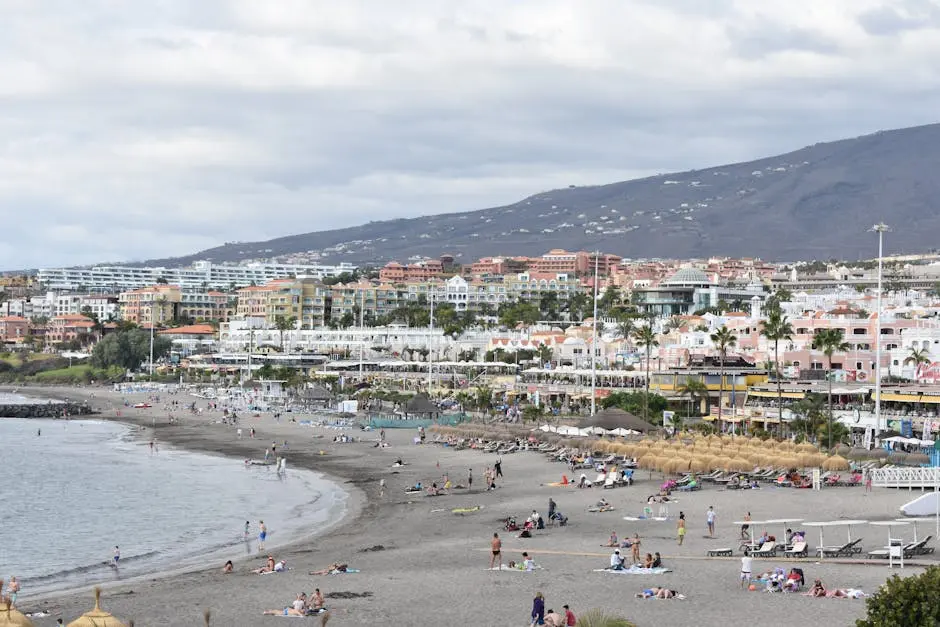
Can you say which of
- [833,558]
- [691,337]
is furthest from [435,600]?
[691,337]

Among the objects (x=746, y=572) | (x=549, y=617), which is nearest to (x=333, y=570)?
(x=549, y=617)

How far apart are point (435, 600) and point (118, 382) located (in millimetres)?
130635

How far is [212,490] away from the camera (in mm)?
51562

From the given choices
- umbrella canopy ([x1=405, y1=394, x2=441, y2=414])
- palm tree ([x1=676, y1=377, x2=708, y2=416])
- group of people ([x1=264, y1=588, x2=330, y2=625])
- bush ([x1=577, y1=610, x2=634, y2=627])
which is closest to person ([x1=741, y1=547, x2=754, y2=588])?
bush ([x1=577, y1=610, x2=634, y2=627])

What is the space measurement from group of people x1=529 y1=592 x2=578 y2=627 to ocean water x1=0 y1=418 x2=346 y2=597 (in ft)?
43.9

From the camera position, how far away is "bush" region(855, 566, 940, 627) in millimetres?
17547

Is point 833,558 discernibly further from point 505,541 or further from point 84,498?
point 84,498

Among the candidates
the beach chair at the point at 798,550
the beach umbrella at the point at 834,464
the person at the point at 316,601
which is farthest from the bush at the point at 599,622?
the beach umbrella at the point at 834,464

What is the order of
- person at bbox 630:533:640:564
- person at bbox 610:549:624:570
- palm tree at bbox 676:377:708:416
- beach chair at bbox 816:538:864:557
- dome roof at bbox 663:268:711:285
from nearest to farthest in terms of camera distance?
1. person at bbox 610:549:624:570
2. beach chair at bbox 816:538:864:557
3. person at bbox 630:533:640:564
4. palm tree at bbox 676:377:708:416
5. dome roof at bbox 663:268:711:285

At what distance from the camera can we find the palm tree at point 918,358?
76375mm

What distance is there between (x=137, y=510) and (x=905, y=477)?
26.2 metres

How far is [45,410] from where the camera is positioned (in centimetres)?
10781

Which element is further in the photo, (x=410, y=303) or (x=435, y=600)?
(x=410, y=303)

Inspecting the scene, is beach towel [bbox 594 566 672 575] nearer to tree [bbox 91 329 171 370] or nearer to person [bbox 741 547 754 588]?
person [bbox 741 547 754 588]
